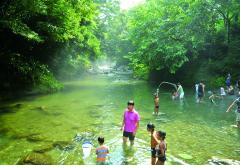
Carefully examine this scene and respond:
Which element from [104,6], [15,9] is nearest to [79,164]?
[15,9]

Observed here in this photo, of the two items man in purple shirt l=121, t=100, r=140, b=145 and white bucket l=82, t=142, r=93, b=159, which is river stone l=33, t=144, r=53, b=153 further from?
man in purple shirt l=121, t=100, r=140, b=145

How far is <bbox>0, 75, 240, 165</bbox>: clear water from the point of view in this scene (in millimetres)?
12172

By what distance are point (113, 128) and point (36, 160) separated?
246 inches

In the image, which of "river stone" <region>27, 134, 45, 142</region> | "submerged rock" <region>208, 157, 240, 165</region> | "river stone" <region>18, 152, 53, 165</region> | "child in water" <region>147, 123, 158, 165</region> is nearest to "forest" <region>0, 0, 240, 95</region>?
"river stone" <region>27, 134, 45, 142</region>

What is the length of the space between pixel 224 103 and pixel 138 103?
714 cm

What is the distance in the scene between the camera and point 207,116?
19.6 meters

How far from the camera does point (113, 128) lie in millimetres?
16609

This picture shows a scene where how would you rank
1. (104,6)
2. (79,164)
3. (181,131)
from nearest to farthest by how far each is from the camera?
(79,164), (181,131), (104,6)

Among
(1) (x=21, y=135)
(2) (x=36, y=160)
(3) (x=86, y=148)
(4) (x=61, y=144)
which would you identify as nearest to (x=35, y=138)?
(1) (x=21, y=135)

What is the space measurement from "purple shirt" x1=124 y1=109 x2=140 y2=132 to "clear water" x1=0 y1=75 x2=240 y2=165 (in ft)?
3.81

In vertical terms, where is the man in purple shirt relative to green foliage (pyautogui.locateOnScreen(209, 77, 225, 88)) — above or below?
below

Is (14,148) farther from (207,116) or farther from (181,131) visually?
(207,116)

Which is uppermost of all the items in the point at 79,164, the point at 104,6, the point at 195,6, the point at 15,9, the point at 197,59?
the point at 104,6

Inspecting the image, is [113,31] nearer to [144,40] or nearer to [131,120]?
[144,40]
